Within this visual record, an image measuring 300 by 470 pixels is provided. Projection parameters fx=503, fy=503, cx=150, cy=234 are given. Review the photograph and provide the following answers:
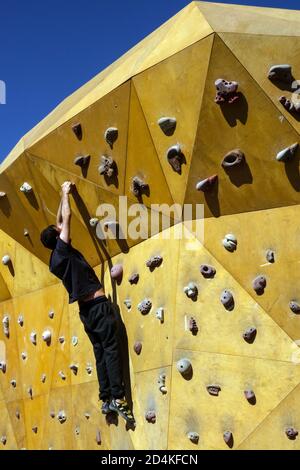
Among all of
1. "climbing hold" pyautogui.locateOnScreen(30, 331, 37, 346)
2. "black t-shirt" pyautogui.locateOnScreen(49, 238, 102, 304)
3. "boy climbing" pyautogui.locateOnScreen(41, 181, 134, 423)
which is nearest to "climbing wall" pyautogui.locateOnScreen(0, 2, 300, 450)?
"boy climbing" pyautogui.locateOnScreen(41, 181, 134, 423)

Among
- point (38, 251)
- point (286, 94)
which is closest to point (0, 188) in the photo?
point (38, 251)

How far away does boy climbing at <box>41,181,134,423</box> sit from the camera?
167 inches

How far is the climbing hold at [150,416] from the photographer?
4082mm

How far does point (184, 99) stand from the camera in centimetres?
379

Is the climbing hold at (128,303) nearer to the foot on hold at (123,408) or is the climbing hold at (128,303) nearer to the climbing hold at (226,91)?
the foot on hold at (123,408)

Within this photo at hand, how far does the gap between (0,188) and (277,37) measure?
3.29 metres

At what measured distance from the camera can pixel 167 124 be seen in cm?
391

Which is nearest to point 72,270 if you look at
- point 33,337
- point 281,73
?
point 33,337

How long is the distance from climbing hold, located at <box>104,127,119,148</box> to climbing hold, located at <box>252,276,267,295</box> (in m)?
1.66

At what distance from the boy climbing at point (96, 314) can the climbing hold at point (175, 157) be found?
111 centimetres

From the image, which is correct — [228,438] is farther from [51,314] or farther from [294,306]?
[51,314]

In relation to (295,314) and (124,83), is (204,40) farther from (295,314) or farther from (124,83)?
(295,314)

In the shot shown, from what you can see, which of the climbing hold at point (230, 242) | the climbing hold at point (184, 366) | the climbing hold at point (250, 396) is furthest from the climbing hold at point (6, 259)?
the climbing hold at point (250, 396)

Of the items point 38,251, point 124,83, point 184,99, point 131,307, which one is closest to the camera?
point 184,99
